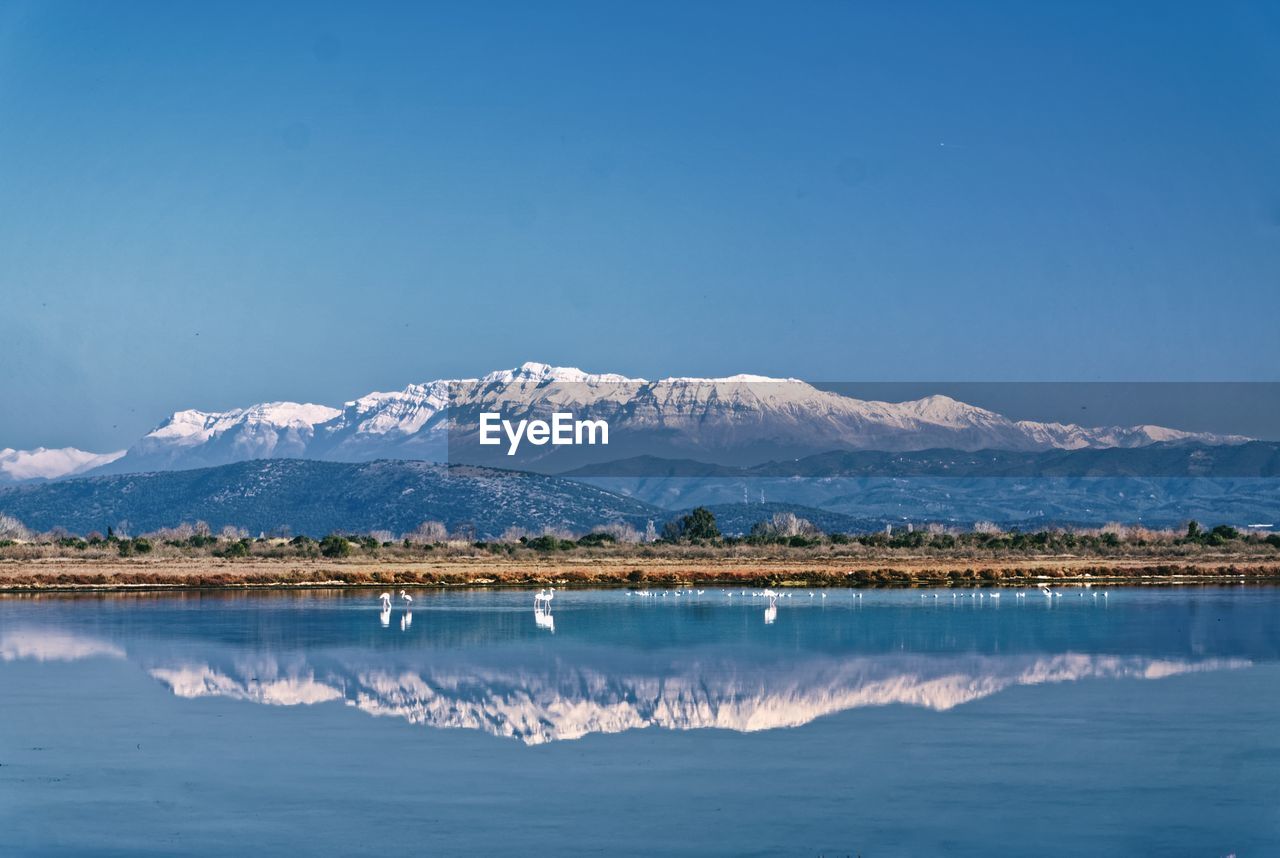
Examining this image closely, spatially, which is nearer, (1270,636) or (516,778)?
(516,778)

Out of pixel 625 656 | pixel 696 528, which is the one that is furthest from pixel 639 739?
pixel 696 528

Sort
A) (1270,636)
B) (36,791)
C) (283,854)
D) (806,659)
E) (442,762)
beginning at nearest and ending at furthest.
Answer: (283,854) → (36,791) → (442,762) → (806,659) → (1270,636)

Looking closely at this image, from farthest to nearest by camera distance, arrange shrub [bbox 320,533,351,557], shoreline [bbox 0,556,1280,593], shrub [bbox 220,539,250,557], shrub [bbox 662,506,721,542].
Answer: shrub [bbox 662,506,721,542]
shrub [bbox 320,533,351,557]
shrub [bbox 220,539,250,557]
shoreline [bbox 0,556,1280,593]

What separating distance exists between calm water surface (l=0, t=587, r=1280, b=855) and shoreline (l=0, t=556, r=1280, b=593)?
19.7 m

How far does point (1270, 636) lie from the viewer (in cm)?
3434

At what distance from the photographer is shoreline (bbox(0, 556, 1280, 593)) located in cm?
5672

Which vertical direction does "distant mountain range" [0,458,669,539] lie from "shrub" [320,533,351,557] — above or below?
above

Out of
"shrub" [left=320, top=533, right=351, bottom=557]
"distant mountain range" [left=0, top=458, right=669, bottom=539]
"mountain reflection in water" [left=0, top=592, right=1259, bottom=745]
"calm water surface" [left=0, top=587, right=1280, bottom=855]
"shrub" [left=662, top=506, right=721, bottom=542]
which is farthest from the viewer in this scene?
"distant mountain range" [left=0, top=458, right=669, bottom=539]

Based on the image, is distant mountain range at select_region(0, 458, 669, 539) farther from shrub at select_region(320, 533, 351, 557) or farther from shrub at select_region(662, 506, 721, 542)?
shrub at select_region(320, 533, 351, 557)

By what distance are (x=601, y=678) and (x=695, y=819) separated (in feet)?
35.8

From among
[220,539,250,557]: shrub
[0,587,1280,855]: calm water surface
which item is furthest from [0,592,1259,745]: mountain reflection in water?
[220,539,250,557]: shrub

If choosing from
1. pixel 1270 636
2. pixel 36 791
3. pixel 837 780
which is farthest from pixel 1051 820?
pixel 1270 636

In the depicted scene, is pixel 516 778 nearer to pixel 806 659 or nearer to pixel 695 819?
pixel 695 819

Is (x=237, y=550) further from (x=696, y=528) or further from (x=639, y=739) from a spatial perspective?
(x=639, y=739)
